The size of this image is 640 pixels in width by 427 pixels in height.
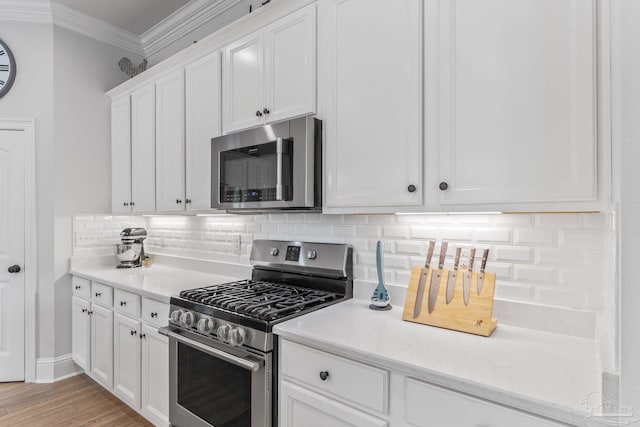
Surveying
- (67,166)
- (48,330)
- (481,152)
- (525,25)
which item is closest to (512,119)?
(481,152)

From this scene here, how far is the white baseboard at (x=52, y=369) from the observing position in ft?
9.77

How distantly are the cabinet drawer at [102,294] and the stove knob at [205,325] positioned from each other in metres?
1.20

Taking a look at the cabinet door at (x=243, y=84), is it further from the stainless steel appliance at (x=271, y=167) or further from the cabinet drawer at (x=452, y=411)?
the cabinet drawer at (x=452, y=411)

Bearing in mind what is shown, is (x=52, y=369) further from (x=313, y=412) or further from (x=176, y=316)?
(x=313, y=412)

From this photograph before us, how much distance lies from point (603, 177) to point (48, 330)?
385 cm

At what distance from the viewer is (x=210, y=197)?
231 centimetres

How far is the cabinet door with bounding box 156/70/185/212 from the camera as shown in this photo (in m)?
2.54

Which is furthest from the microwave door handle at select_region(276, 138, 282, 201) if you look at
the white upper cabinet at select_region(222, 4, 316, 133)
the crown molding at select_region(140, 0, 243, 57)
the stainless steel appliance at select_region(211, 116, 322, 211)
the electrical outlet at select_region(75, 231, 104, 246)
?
the electrical outlet at select_region(75, 231, 104, 246)

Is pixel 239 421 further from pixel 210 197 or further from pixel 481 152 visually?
pixel 481 152

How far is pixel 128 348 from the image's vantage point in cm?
238

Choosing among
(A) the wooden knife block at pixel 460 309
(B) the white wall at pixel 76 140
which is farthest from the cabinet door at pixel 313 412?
(B) the white wall at pixel 76 140

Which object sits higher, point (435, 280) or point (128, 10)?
point (128, 10)

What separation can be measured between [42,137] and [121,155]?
61cm

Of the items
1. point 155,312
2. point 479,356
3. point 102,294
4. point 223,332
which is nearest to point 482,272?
point 479,356
